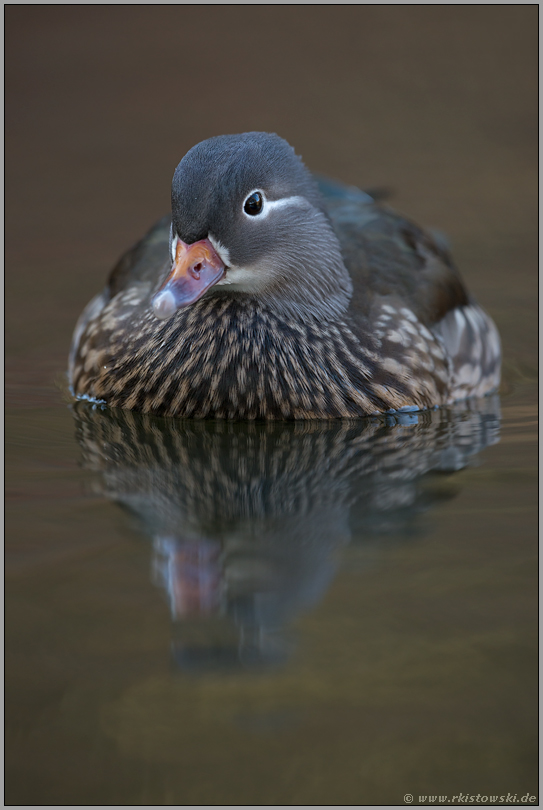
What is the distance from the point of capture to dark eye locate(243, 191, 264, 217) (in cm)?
300

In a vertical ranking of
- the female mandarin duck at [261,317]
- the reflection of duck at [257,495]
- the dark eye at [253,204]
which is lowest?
the reflection of duck at [257,495]

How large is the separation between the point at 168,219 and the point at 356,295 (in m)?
0.85

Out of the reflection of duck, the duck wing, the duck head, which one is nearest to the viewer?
the reflection of duck

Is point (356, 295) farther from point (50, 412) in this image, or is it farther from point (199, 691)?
point (199, 691)

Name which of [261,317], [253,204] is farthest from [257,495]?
[253,204]

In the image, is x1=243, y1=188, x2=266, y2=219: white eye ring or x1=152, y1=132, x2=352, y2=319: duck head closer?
x1=152, y1=132, x2=352, y2=319: duck head

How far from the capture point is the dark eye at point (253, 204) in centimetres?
300

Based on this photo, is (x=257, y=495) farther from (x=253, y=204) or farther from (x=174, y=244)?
(x=253, y=204)

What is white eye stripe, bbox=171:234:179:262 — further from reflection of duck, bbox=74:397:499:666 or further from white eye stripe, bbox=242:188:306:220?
reflection of duck, bbox=74:397:499:666

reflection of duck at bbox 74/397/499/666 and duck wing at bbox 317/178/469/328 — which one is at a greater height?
duck wing at bbox 317/178/469/328

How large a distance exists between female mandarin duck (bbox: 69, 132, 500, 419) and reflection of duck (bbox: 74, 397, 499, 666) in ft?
0.25

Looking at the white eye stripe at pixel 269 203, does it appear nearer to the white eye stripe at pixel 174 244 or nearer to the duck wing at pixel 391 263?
the white eye stripe at pixel 174 244

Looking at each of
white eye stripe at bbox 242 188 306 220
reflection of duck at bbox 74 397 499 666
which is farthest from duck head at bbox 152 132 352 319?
reflection of duck at bbox 74 397 499 666

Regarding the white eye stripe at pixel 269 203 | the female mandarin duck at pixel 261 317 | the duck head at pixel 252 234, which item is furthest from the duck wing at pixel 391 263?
the white eye stripe at pixel 269 203
